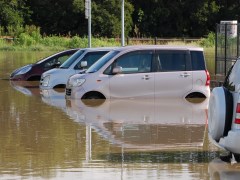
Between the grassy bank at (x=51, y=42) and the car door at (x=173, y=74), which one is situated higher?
the car door at (x=173, y=74)

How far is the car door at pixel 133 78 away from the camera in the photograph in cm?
2188

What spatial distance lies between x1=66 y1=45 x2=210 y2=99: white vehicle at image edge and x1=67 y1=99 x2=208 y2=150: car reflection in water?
0.35 meters

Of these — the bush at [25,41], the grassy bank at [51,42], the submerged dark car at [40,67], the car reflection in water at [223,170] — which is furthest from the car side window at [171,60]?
the bush at [25,41]

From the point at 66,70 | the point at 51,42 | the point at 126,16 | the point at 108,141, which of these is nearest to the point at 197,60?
the point at 66,70

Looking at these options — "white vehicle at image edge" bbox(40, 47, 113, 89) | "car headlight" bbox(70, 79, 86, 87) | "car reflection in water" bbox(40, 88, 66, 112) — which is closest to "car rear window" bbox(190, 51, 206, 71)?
"car headlight" bbox(70, 79, 86, 87)

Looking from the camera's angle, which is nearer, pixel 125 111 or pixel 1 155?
pixel 1 155

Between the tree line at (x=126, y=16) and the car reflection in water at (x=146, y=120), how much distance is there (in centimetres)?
6299

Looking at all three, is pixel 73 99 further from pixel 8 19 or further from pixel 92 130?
pixel 8 19

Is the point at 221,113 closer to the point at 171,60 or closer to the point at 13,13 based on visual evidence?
the point at 171,60

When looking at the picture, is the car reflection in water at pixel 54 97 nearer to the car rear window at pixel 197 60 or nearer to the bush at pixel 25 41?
the car rear window at pixel 197 60

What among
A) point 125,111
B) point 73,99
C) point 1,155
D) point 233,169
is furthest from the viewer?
point 73,99

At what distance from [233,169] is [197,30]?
79905 mm

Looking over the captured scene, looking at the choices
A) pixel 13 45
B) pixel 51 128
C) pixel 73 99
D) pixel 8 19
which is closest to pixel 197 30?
pixel 8 19

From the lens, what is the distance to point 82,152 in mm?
13094
